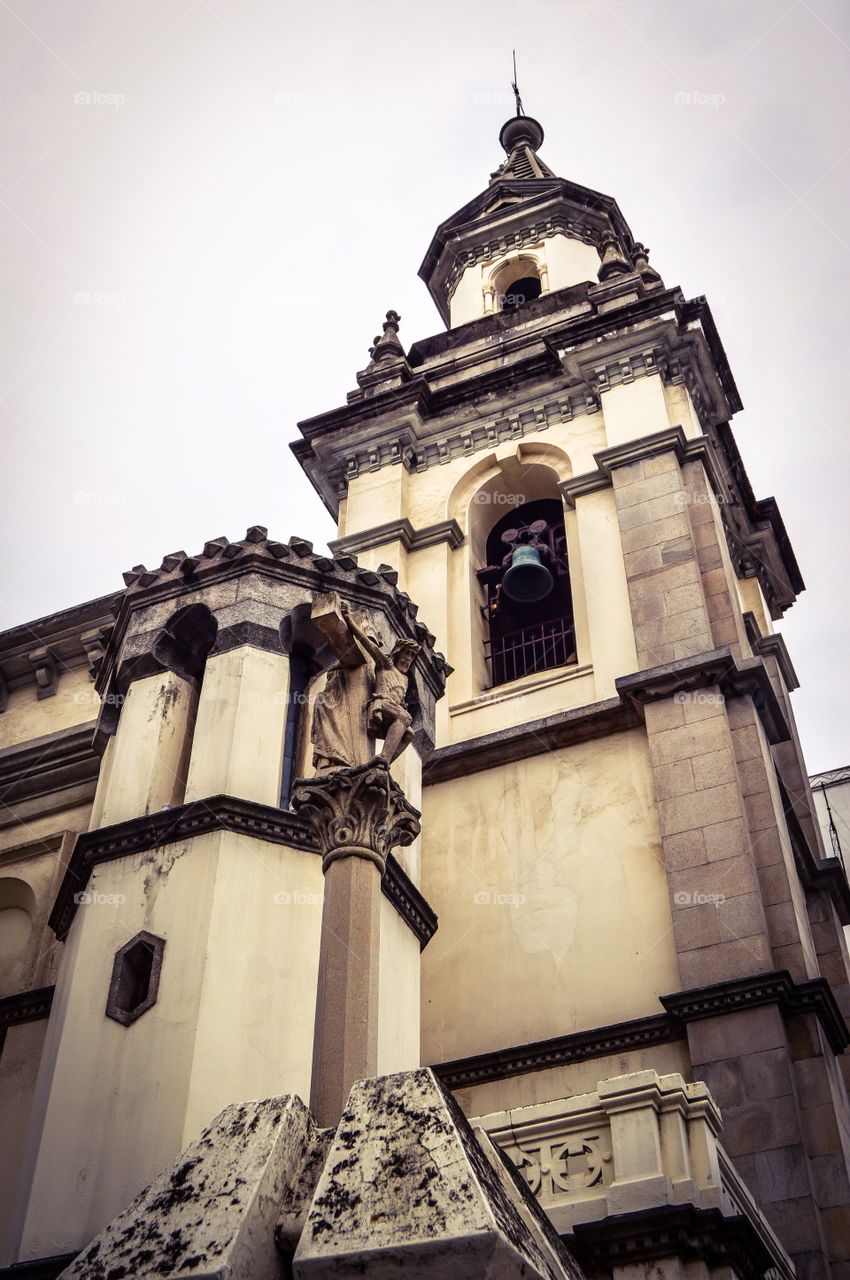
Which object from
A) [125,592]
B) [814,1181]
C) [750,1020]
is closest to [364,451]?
[125,592]

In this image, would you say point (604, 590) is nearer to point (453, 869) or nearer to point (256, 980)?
point (453, 869)

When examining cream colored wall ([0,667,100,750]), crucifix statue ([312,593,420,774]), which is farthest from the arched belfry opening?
crucifix statue ([312,593,420,774])

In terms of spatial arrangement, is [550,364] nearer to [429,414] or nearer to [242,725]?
[429,414]

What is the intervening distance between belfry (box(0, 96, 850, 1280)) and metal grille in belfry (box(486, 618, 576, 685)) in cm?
7

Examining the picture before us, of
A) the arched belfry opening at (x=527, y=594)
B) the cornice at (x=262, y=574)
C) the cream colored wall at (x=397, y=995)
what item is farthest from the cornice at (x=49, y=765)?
the arched belfry opening at (x=527, y=594)

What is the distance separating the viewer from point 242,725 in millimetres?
12984

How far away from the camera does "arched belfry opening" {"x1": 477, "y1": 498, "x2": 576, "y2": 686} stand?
1952cm

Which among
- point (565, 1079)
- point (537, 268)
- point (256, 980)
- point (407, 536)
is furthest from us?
point (537, 268)

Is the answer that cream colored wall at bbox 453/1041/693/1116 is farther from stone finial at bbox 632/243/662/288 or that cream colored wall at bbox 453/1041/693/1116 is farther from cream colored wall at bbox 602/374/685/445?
stone finial at bbox 632/243/662/288

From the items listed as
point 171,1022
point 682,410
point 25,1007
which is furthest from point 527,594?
point 171,1022

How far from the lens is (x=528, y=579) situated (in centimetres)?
1945

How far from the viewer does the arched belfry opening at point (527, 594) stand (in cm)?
1952

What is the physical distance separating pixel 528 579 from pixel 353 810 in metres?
10.9

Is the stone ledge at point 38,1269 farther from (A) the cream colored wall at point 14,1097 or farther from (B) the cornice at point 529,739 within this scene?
(B) the cornice at point 529,739
